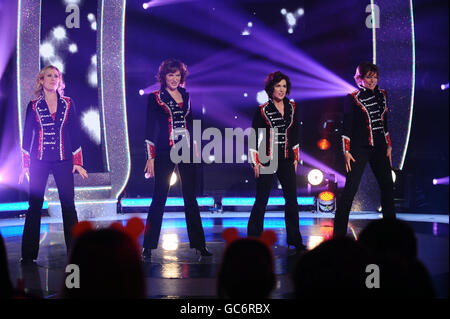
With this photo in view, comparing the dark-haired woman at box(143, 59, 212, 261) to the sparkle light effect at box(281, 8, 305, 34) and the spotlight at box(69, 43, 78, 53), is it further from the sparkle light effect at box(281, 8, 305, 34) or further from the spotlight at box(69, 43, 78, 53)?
the sparkle light effect at box(281, 8, 305, 34)

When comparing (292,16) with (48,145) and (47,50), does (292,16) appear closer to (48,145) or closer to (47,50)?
(47,50)

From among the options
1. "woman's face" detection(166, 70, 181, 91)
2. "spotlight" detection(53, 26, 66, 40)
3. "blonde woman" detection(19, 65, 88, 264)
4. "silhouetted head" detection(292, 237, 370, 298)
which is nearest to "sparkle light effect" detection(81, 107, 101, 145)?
"spotlight" detection(53, 26, 66, 40)

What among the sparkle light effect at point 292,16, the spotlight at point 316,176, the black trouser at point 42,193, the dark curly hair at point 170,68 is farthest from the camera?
the sparkle light effect at point 292,16

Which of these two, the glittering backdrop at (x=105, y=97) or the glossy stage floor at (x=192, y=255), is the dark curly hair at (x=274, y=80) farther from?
the glittering backdrop at (x=105, y=97)

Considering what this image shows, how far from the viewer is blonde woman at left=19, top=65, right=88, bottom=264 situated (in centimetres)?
448

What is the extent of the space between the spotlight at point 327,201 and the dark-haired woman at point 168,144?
4.51 m

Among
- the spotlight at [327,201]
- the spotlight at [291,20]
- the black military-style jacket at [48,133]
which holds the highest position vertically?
the spotlight at [291,20]

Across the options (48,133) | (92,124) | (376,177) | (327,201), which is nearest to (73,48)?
(92,124)

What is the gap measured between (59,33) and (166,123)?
3.98m

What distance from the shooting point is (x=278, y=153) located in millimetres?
4793

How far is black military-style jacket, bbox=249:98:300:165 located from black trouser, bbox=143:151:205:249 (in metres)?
0.66

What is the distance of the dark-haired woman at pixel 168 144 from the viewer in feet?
14.9

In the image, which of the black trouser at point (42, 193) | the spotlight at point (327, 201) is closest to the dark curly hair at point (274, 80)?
the black trouser at point (42, 193)

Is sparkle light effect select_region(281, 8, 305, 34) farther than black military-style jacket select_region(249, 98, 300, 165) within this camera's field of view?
Yes
